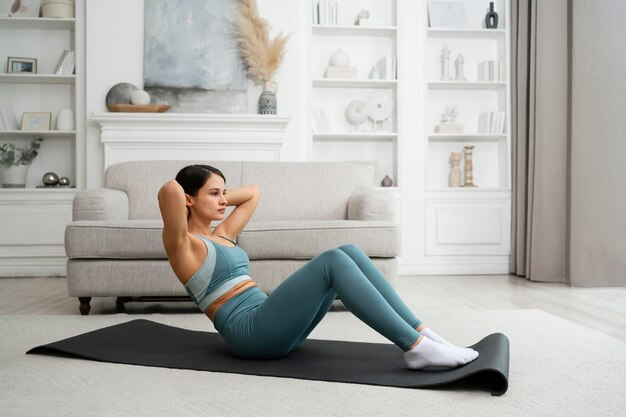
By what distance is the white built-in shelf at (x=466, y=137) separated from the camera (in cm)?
533

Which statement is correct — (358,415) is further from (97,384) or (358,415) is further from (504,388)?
(97,384)

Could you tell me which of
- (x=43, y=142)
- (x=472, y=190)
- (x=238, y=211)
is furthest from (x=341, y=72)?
(x=238, y=211)

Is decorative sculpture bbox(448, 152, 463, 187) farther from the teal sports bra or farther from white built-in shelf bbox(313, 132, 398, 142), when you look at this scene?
the teal sports bra

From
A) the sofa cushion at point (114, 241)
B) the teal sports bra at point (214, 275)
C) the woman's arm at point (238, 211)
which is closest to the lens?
the teal sports bra at point (214, 275)

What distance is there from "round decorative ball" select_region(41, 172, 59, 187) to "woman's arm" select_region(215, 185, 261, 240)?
3.42 metres

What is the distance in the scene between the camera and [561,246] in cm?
468

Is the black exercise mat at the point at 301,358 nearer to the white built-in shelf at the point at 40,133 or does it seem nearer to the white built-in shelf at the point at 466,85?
the white built-in shelf at the point at 40,133

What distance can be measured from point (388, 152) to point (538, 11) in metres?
1.60

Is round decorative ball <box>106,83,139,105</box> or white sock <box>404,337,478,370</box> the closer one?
white sock <box>404,337,478,370</box>

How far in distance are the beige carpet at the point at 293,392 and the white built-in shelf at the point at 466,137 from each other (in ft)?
10.2

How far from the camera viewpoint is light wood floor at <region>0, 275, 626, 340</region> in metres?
3.20

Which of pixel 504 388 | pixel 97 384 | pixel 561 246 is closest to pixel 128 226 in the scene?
pixel 97 384

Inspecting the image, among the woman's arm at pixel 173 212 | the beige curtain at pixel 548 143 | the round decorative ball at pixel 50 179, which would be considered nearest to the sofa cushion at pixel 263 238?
the woman's arm at pixel 173 212

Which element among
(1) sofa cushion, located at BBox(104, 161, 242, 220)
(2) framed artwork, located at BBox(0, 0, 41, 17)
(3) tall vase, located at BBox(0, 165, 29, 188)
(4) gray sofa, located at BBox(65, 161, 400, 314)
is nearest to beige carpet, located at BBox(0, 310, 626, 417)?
(4) gray sofa, located at BBox(65, 161, 400, 314)
